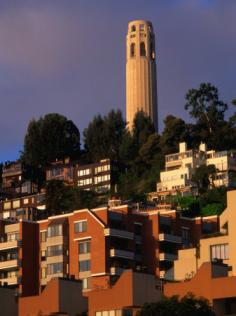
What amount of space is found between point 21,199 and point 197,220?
145ft

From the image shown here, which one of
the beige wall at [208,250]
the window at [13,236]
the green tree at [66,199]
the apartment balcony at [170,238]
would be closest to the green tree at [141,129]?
the green tree at [66,199]

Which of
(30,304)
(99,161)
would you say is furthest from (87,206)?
(30,304)

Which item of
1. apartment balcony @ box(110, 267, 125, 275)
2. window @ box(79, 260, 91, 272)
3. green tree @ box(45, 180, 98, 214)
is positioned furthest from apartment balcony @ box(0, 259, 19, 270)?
green tree @ box(45, 180, 98, 214)

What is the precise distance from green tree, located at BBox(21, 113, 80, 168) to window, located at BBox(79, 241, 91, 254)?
62.5 m

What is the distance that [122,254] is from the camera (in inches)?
4690

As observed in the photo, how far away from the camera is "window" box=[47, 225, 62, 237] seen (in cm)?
12138

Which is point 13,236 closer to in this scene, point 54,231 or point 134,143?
point 54,231

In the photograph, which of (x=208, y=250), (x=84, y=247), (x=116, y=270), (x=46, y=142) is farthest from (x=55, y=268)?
(x=46, y=142)

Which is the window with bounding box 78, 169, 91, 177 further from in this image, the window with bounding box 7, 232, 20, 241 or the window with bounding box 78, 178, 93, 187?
the window with bounding box 7, 232, 20, 241

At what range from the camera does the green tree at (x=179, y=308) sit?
6006 centimetres

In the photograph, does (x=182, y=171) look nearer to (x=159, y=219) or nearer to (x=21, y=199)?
(x=21, y=199)

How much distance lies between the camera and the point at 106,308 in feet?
221

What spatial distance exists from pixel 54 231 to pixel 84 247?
15.1 ft

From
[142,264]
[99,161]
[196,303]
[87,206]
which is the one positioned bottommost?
[196,303]
